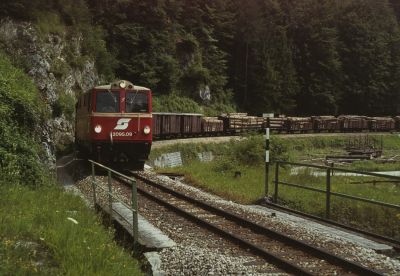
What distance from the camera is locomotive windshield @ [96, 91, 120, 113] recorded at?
19.0 metres

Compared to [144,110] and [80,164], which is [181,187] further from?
[80,164]

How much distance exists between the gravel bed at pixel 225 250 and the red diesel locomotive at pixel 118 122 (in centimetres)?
654

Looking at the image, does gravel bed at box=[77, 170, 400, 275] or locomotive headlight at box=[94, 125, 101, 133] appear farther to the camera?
locomotive headlight at box=[94, 125, 101, 133]

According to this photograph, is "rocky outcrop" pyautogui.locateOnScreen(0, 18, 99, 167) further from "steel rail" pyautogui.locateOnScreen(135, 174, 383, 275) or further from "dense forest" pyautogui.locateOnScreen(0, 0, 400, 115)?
"steel rail" pyautogui.locateOnScreen(135, 174, 383, 275)

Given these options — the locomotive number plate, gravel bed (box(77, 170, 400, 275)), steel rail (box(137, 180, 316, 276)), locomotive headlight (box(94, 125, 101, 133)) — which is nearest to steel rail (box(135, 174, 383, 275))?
gravel bed (box(77, 170, 400, 275))

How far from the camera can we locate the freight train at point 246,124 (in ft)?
111

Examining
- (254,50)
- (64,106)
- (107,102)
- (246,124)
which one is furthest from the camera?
(254,50)

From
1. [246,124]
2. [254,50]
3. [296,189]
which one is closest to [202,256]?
[296,189]

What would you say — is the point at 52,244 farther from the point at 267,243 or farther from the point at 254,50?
the point at 254,50

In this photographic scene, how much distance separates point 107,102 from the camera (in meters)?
19.0

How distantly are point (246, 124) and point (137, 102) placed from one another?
2559 centimetres

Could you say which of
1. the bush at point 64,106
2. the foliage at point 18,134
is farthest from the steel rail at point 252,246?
the bush at point 64,106

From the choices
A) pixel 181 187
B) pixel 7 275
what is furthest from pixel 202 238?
pixel 181 187

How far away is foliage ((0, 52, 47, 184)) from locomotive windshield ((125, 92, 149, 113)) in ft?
17.0
